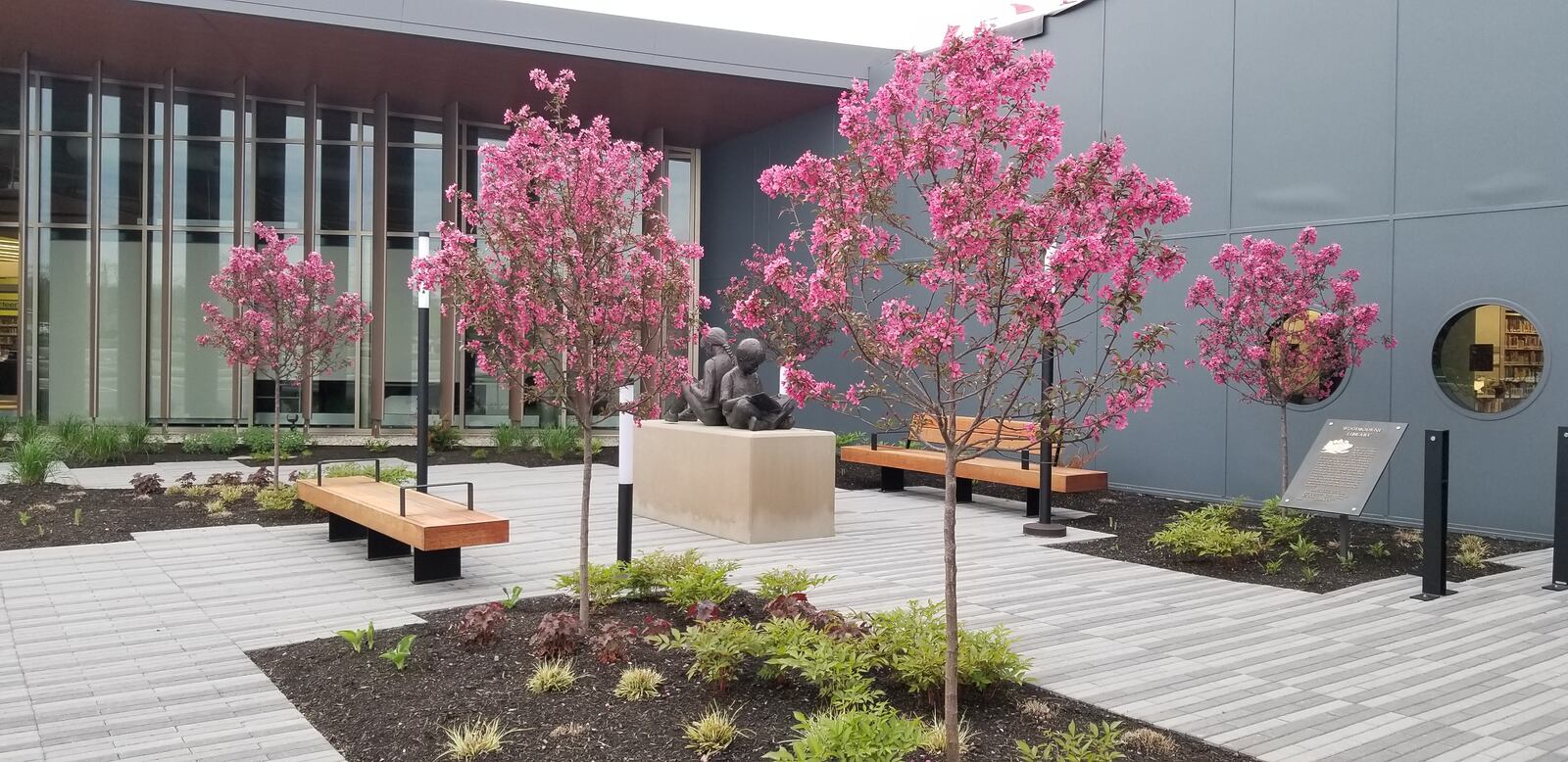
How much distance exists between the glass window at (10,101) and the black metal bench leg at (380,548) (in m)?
15.3

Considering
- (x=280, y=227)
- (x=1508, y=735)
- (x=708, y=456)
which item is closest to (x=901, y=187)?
(x=708, y=456)

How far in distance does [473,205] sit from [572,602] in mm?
2647

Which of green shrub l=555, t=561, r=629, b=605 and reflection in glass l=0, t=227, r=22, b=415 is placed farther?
reflection in glass l=0, t=227, r=22, b=415

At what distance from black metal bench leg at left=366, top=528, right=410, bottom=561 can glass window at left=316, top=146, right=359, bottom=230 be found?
1411 cm

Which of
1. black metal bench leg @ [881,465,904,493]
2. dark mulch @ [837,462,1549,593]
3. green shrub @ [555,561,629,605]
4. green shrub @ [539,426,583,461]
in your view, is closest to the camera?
green shrub @ [555,561,629,605]

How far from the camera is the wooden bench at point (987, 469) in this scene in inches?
446

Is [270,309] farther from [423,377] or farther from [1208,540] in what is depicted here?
[1208,540]

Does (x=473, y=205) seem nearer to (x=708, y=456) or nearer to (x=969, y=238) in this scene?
(x=969, y=238)

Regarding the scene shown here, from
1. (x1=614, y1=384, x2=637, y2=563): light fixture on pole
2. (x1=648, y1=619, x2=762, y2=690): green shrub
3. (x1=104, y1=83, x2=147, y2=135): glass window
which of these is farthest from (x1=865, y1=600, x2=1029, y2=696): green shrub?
(x1=104, y1=83, x2=147, y2=135): glass window

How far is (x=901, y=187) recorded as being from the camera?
57.3ft

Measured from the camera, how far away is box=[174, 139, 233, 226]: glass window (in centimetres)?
2000

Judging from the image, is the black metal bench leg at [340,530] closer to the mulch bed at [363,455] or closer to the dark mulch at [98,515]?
the dark mulch at [98,515]

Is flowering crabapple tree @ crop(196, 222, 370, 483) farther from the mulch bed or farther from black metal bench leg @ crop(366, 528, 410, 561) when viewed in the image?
black metal bench leg @ crop(366, 528, 410, 561)

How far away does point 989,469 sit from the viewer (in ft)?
Answer: 40.0
